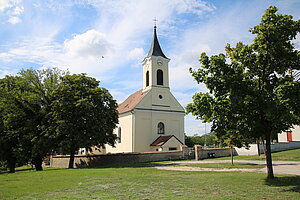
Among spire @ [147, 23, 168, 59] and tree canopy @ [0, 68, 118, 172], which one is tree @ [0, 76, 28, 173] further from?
spire @ [147, 23, 168, 59]

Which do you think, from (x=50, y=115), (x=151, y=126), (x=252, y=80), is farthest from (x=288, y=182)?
(x=151, y=126)

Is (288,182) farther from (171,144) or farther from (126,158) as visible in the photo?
(171,144)

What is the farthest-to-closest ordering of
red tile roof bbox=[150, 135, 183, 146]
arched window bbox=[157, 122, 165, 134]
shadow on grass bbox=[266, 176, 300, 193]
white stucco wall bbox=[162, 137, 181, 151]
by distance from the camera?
arched window bbox=[157, 122, 165, 134]
red tile roof bbox=[150, 135, 183, 146]
white stucco wall bbox=[162, 137, 181, 151]
shadow on grass bbox=[266, 176, 300, 193]

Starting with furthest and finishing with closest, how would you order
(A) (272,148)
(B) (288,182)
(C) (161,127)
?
(C) (161,127) → (A) (272,148) → (B) (288,182)

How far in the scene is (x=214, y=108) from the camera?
11836 millimetres

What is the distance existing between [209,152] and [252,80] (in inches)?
873

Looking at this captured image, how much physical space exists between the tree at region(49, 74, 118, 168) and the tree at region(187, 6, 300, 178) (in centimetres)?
1659

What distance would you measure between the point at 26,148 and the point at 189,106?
22674mm

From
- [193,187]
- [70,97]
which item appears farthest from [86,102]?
[193,187]

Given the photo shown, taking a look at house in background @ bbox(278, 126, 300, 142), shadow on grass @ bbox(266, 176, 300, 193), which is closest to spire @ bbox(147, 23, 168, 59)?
house in background @ bbox(278, 126, 300, 142)

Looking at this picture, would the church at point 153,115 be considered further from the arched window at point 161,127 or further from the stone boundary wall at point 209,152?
the stone boundary wall at point 209,152

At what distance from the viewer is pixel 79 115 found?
27484 millimetres

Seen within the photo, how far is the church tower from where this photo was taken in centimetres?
4624

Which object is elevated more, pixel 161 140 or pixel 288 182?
pixel 161 140
